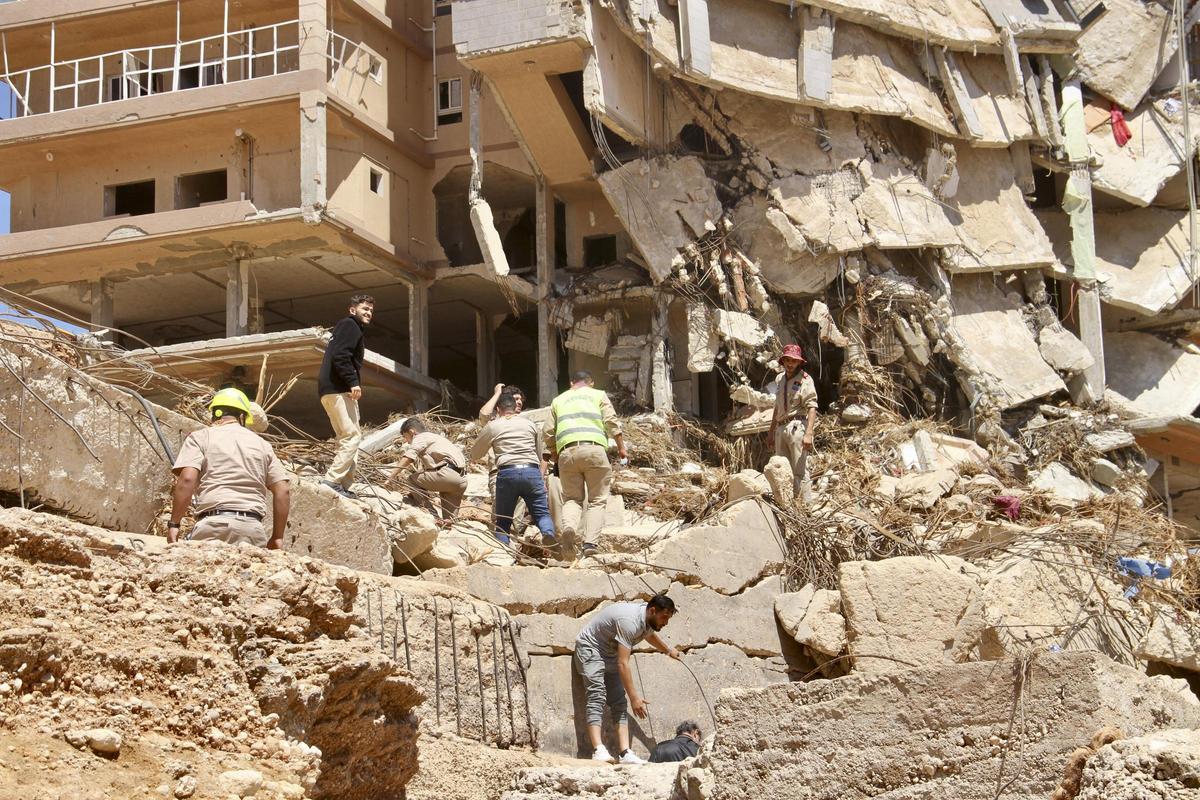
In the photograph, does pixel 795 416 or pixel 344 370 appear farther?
pixel 795 416

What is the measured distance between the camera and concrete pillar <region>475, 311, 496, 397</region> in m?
24.7

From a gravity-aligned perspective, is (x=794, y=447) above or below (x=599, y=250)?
below

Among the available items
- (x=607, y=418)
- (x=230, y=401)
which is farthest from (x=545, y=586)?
(x=607, y=418)

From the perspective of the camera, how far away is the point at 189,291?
2547 cm

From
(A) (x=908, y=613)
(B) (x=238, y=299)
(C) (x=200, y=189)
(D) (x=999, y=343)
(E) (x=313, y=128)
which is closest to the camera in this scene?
(A) (x=908, y=613)

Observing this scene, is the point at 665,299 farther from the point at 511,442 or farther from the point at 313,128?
the point at 511,442

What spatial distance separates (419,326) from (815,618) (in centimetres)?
1392

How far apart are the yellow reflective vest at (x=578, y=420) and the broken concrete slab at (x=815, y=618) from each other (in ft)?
6.22

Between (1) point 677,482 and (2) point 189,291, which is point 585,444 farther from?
(2) point 189,291

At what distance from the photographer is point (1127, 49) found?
24266mm

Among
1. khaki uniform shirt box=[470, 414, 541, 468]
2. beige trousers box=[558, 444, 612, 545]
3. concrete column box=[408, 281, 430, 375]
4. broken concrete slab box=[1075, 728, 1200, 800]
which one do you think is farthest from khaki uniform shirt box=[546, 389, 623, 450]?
concrete column box=[408, 281, 430, 375]

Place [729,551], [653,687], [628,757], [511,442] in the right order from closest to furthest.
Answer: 1. [628,757]
2. [653,687]
3. [729,551]
4. [511,442]

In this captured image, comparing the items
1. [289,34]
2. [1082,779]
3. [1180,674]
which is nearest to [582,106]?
[289,34]

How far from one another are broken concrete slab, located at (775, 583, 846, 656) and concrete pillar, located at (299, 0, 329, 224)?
42.0ft
